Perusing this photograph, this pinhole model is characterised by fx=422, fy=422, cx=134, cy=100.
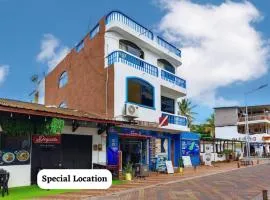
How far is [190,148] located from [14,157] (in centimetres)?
2058

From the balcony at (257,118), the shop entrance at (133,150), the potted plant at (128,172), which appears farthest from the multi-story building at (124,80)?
the balcony at (257,118)

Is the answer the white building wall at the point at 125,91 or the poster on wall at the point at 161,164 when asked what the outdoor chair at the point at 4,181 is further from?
the poster on wall at the point at 161,164

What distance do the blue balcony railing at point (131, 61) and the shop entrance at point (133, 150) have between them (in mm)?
4824

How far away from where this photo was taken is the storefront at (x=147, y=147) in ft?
82.0

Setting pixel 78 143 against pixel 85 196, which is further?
pixel 78 143

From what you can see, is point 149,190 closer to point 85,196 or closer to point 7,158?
point 85,196

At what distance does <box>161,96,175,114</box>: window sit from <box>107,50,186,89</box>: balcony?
5.26 feet

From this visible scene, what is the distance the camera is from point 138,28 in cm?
3009

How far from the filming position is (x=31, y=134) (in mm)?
19391

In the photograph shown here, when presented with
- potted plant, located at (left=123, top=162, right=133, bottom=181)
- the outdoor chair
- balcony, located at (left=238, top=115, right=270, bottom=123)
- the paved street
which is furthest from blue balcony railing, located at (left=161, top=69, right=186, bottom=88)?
balcony, located at (left=238, top=115, right=270, bottom=123)

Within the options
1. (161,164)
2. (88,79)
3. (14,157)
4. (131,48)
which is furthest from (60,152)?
(131,48)

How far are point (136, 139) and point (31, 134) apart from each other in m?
10.1

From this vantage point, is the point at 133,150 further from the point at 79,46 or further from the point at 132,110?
the point at 79,46

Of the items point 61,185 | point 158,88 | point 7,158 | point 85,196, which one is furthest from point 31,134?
point 158,88
